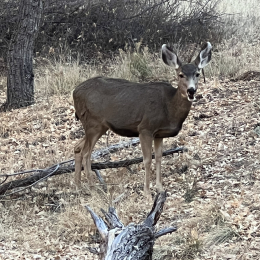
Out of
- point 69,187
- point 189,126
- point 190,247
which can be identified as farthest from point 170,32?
point 190,247

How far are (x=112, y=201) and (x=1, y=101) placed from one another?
6.34 m

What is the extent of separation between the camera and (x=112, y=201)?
6.53 meters

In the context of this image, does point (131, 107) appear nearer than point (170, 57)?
No

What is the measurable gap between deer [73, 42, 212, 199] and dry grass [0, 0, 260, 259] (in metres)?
0.51

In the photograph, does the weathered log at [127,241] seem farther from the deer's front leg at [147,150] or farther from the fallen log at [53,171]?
the fallen log at [53,171]

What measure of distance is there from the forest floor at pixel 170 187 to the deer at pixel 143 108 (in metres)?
0.49

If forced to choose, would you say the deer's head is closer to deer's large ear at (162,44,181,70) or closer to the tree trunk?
deer's large ear at (162,44,181,70)

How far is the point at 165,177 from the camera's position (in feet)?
25.8

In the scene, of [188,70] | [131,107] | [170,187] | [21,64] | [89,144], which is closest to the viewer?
[188,70]

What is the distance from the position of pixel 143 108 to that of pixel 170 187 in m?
1.14

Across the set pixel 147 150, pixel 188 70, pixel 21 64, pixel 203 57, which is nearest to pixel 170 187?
pixel 147 150

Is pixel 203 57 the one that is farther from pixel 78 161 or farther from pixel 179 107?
pixel 78 161

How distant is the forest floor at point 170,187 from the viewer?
18.6ft

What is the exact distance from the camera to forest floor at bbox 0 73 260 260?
5680 mm
